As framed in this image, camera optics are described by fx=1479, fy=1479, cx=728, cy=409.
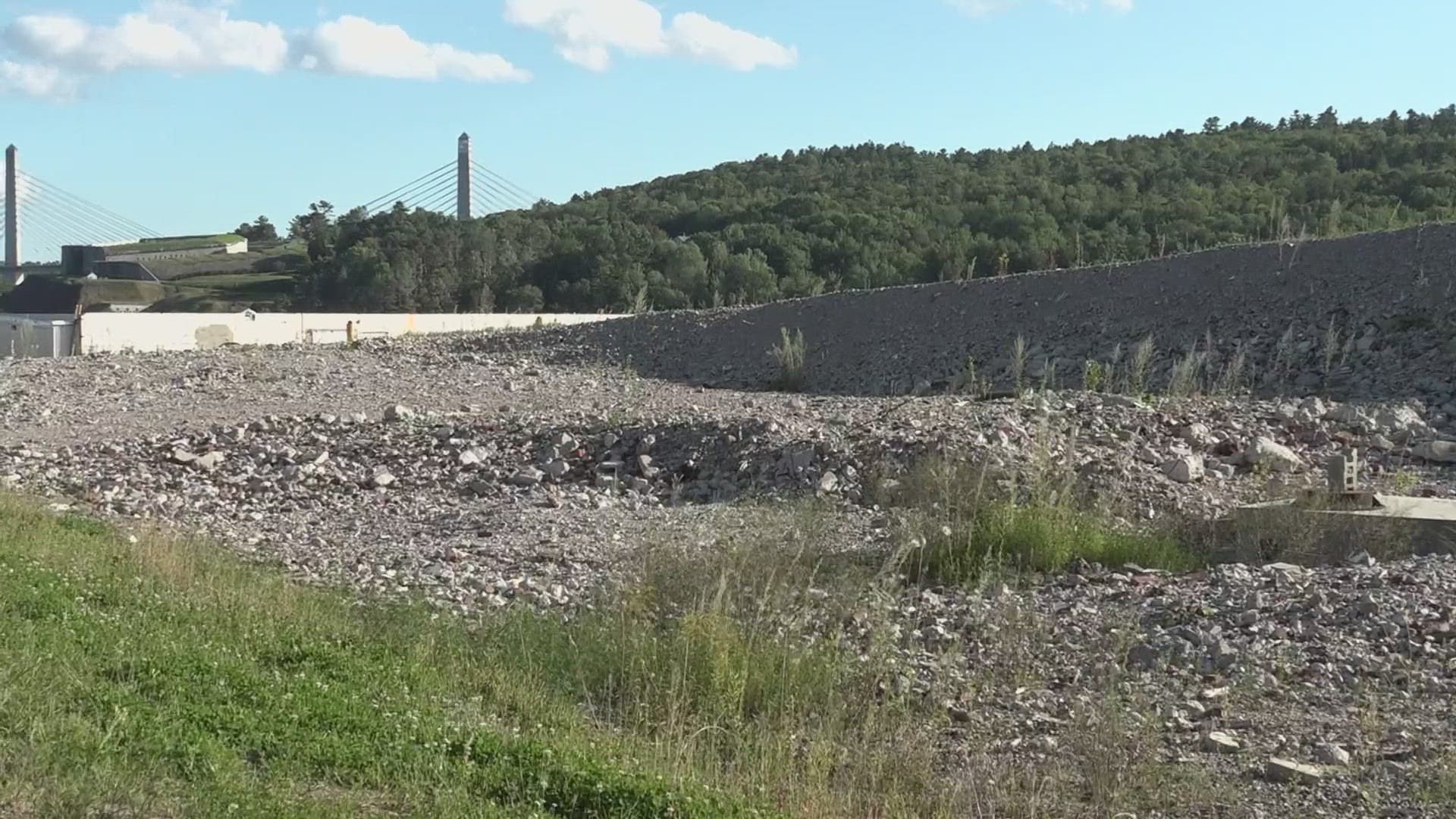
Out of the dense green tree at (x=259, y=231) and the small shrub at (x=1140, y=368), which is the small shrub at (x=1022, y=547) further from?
the dense green tree at (x=259, y=231)

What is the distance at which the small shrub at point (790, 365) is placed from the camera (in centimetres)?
2375

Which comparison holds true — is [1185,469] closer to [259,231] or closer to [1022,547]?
[1022,547]

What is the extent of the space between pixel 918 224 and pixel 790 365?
25534 millimetres

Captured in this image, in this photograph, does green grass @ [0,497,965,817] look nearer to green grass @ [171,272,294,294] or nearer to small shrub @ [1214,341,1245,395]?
small shrub @ [1214,341,1245,395]

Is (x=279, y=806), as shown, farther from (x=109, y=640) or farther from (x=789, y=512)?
(x=789, y=512)

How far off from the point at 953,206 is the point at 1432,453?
37.9m

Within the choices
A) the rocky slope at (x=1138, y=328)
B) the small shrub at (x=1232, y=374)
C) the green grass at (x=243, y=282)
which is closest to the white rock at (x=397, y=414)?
the rocky slope at (x=1138, y=328)

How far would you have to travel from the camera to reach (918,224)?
48.2m

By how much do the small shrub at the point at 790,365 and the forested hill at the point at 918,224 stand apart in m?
12.2

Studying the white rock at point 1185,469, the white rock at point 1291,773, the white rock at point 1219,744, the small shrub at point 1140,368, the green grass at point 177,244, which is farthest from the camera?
the green grass at point 177,244

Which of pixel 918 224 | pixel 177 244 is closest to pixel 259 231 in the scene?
pixel 177 244

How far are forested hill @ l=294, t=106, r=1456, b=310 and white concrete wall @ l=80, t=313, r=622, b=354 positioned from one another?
7.87 m

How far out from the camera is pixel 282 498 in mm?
12797

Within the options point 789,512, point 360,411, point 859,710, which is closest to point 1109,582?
point 789,512
